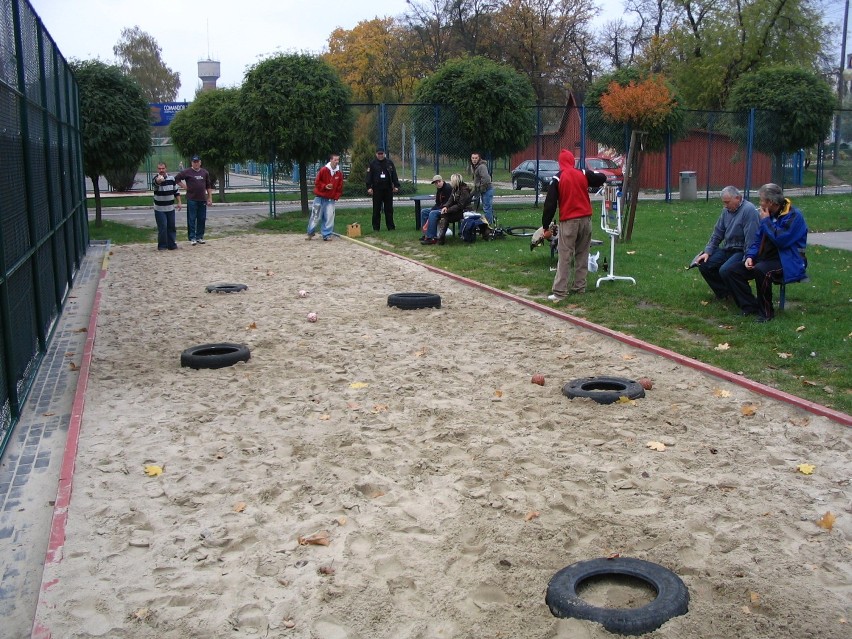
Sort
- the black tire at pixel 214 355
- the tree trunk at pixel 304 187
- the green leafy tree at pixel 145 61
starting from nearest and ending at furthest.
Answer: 1. the black tire at pixel 214 355
2. the tree trunk at pixel 304 187
3. the green leafy tree at pixel 145 61

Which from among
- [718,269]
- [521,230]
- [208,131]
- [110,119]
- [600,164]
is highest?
[208,131]

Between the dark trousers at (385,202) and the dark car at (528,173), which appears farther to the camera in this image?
the dark car at (528,173)

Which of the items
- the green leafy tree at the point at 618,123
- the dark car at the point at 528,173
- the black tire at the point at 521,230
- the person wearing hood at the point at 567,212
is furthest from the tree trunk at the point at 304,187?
the person wearing hood at the point at 567,212

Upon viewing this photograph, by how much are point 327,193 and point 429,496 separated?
14709 millimetres

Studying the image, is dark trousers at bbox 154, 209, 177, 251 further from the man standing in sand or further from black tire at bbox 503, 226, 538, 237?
black tire at bbox 503, 226, 538, 237

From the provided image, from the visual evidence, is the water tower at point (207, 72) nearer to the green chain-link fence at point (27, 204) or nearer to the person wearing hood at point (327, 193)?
the person wearing hood at point (327, 193)

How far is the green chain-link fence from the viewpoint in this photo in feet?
22.5

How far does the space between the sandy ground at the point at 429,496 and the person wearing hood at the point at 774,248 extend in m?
1.79

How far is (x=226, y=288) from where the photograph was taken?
501 inches

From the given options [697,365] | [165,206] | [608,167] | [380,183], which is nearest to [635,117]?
[380,183]

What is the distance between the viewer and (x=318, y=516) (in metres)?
4.89

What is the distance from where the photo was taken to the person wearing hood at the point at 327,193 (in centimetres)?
1903

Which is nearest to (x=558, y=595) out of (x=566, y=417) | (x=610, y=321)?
(x=566, y=417)

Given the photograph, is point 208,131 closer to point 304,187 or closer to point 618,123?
point 304,187
